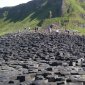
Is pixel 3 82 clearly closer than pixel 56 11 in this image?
Yes

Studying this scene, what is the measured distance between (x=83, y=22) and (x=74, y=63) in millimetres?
122579

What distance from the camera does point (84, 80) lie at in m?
21.1

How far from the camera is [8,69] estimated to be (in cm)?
2567

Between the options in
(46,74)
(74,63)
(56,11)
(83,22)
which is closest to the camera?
(46,74)

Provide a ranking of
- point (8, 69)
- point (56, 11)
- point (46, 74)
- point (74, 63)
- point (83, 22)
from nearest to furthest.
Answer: point (46, 74)
point (8, 69)
point (74, 63)
point (83, 22)
point (56, 11)

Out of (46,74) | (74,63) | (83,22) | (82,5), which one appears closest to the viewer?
(46,74)

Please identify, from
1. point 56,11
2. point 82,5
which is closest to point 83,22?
point 56,11

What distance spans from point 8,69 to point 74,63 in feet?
16.0

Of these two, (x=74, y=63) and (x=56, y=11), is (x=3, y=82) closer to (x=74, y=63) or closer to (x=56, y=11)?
(x=74, y=63)

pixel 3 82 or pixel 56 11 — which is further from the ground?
pixel 56 11

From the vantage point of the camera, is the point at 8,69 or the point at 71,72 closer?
the point at 71,72

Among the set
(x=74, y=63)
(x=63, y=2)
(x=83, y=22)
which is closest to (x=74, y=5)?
(x=63, y=2)

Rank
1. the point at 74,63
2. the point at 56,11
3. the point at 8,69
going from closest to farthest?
the point at 8,69 → the point at 74,63 → the point at 56,11

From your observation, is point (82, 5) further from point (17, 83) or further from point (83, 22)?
point (17, 83)
